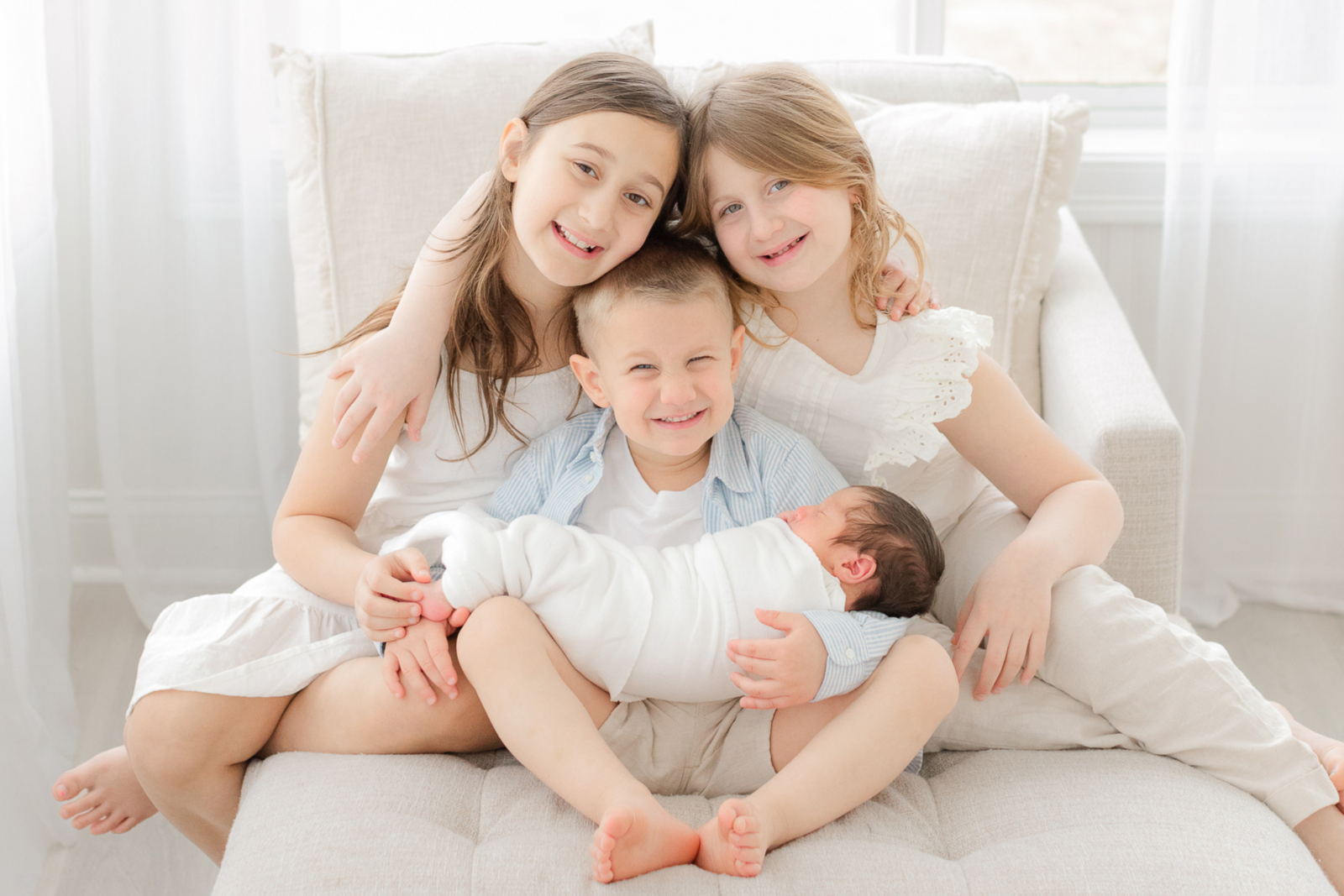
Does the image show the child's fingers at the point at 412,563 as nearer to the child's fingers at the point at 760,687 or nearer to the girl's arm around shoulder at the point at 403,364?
the girl's arm around shoulder at the point at 403,364

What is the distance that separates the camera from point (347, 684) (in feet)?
3.45

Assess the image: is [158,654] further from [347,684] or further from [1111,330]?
Result: [1111,330]

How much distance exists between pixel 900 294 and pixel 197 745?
0.86m

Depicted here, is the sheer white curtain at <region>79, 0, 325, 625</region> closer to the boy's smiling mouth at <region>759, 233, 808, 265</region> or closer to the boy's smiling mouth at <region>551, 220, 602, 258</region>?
the boy's smiling mouth at <region>551, 220, 602, 258</region>

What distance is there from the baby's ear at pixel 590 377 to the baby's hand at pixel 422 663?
11.4 inches

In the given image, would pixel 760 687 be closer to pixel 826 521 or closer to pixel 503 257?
pixel 826 521

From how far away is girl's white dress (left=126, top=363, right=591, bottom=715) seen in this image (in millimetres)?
1048

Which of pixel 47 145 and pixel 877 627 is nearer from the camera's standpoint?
pixel 877 627

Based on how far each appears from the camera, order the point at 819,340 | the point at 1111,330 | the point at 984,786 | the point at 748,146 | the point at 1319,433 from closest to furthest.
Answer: the point at 984,786, the point at 748,146, the point at 819,340, the point at 1111,330, the point at 1319,433

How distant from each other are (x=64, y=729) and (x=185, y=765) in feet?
2.27

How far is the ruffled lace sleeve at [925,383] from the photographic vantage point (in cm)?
→ 121

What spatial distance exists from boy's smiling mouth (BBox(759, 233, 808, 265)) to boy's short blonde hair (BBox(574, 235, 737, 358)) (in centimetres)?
5

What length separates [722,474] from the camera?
1.18 metres

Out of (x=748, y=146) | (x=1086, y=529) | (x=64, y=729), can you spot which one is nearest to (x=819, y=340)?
(x=748, y=146)
